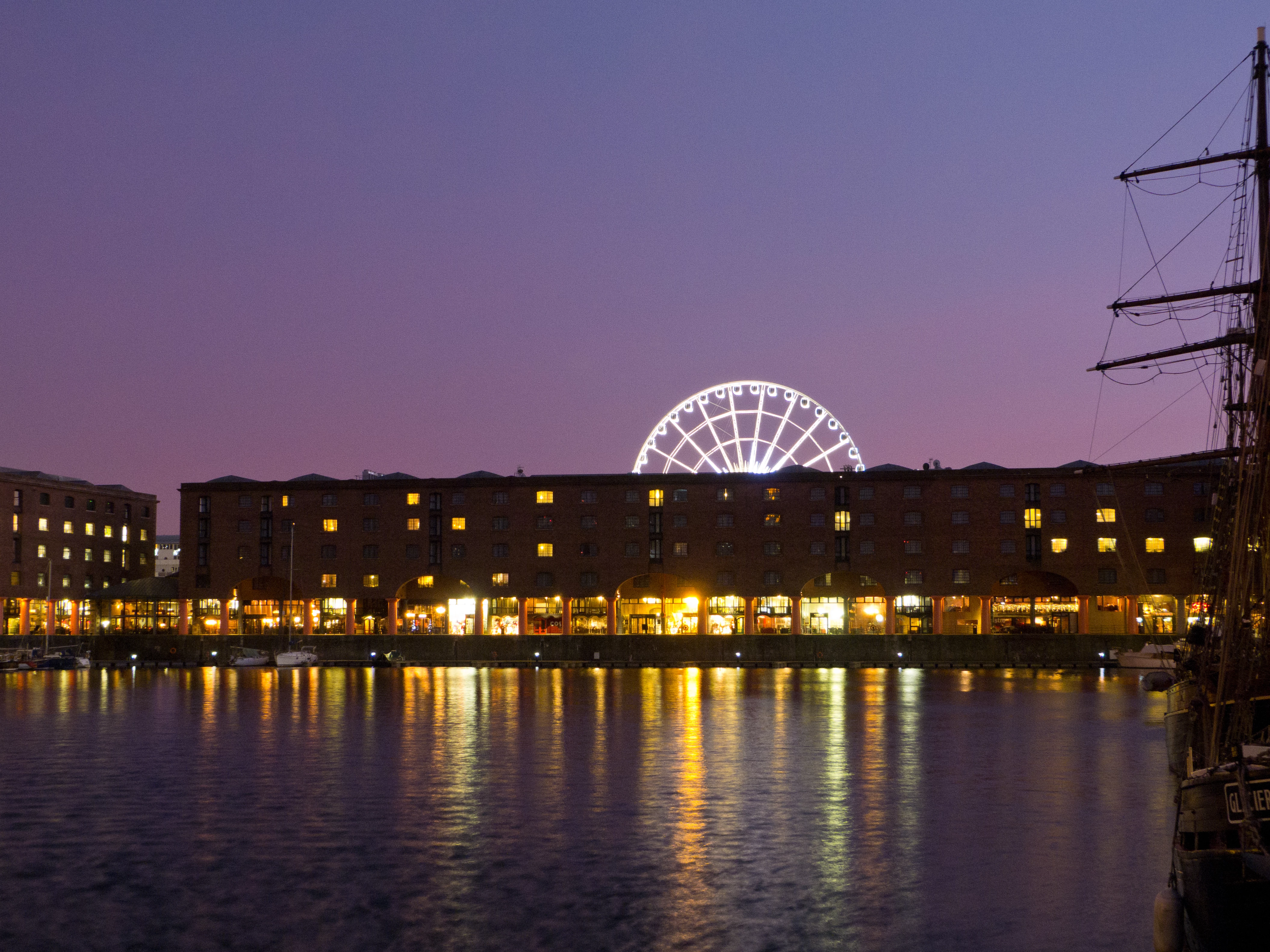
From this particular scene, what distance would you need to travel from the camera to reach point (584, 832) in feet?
114

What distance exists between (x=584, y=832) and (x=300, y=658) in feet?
374

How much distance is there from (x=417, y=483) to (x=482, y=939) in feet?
423

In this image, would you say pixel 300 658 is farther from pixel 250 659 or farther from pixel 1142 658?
pixel 1142 658

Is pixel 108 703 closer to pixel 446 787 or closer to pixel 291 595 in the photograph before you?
pixel 446 787

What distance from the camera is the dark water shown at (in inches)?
973

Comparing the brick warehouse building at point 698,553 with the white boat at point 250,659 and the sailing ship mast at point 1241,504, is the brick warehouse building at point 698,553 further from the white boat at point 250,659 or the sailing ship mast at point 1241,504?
the sailing ship mast at point 1241,504

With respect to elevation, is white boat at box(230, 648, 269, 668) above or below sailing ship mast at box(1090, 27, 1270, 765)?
below

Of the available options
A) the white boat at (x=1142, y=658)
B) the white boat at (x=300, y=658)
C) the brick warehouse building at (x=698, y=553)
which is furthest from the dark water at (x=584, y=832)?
the brick warehouse building at (x=698, y=553)

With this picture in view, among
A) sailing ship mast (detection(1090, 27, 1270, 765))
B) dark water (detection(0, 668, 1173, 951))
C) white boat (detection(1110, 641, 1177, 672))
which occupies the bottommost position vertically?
white boat (detection(1110, 641, 1177, 672))

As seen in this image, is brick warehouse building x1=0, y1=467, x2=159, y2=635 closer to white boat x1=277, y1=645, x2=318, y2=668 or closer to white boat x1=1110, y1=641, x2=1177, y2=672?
white boat x1=277, y1=645, x2=318, y2=668

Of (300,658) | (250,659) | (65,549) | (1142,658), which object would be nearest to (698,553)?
(300,658)

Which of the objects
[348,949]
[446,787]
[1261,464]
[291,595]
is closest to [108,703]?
[446,787]

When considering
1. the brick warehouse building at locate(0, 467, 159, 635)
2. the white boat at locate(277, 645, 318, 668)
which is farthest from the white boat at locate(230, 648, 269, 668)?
the brick warehouse building at locate(0, 467, 159, 635)

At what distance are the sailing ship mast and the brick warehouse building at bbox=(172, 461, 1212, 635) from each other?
2920 inches
